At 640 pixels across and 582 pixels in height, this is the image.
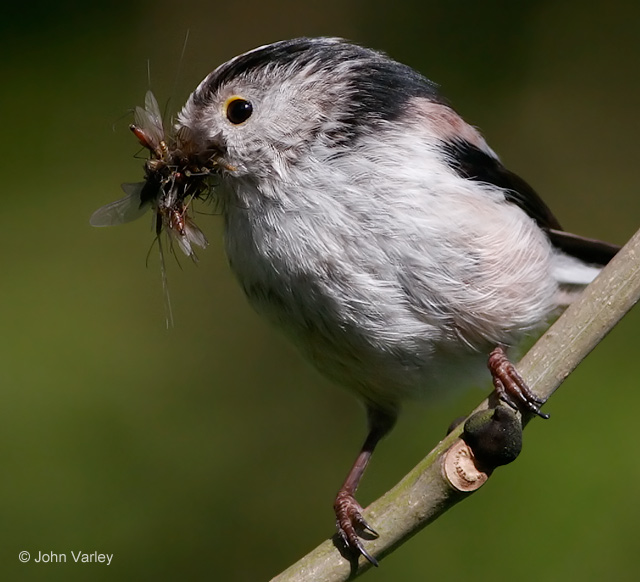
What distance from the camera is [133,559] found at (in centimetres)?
296

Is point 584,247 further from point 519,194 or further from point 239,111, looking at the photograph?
point 239,111

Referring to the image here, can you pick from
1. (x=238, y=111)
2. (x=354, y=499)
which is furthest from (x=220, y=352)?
(x=238, y=111)

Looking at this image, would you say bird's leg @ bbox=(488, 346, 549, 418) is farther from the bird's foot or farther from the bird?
the bird's foot

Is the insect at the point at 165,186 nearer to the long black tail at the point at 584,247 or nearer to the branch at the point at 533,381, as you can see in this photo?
the branch at the point at 533,381

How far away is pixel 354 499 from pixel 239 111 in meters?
1.05

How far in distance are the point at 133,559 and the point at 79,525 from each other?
0.21 meters

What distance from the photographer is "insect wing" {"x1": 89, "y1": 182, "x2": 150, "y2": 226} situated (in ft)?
7.42

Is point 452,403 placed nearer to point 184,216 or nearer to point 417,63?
point 184,216

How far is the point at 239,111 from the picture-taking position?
2.26 meters

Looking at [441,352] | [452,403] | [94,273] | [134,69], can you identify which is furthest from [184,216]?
[134,69]

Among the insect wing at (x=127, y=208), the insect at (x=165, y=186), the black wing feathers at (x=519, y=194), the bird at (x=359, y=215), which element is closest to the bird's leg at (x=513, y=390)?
the bird at (x=359, y=215)

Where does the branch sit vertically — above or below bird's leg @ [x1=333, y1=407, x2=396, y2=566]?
above

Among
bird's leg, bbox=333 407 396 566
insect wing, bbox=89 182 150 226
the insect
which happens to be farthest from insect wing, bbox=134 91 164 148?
bird's leg, bbox=333 407 396 566

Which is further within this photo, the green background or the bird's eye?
the green background
